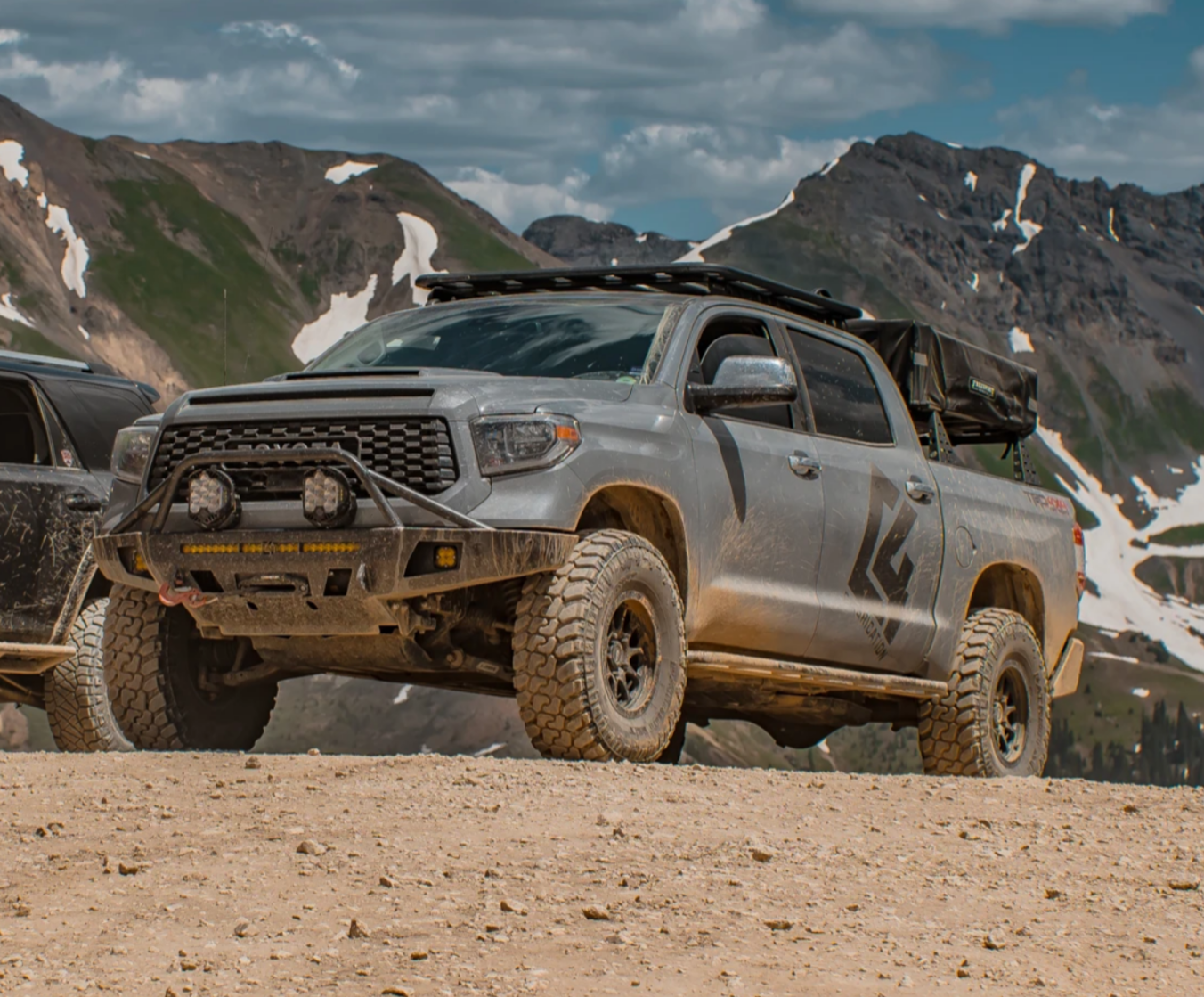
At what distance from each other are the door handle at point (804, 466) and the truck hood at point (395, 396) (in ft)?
3.56

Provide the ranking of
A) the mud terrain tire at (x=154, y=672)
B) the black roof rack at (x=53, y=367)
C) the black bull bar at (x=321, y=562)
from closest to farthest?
the black bull bar at (x=321, y=562), the mud terrain tire at (x=154, y=672), the black roof rack at (x=53, y=367)

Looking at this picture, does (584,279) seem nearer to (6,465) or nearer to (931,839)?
(6,465)

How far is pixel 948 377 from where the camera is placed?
10688mm

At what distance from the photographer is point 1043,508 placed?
10.6 m

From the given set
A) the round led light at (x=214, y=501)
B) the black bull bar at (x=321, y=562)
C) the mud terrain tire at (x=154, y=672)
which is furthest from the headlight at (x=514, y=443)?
the mud terrain tire at (x=154, y=672)

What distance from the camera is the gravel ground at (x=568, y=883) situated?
13.3 feet

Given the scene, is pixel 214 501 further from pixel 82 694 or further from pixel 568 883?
pixel 82 694

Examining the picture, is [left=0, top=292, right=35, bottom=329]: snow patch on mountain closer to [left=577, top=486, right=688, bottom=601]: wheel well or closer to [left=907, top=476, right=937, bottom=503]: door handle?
[left=907, top=476, right=937, bottom=503]: door handle

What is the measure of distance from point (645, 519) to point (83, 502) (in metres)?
3.67

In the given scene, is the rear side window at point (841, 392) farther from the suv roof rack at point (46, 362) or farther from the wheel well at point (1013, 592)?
the suv roof rack at point (46, 362)

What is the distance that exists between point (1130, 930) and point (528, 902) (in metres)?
1.52

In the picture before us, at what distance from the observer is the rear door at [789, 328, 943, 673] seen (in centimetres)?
847

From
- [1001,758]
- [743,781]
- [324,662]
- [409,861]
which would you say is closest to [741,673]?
[743,781]

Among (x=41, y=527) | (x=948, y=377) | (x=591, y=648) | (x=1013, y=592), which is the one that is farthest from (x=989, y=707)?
(x=41, y=527)
